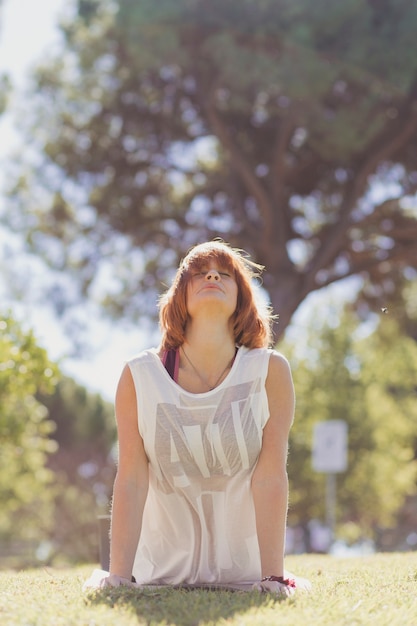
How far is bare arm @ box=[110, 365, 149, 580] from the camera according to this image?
9.22 ft

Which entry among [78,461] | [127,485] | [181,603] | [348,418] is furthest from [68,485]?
[181,603]

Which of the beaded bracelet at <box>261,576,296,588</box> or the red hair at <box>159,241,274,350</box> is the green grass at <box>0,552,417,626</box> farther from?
the red hair at <box>159,241,274,350</box>

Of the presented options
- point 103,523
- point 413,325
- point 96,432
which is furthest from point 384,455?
point 103,523

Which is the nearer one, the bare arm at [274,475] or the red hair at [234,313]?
the bare arm at [274,475]

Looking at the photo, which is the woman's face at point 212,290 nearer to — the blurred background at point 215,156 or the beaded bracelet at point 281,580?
the beaded bracelet at point 281,580

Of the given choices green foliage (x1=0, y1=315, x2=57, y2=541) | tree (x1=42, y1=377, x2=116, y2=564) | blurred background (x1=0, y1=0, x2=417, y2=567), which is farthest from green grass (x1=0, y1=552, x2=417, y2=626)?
tree (x1=42, y1=377, x2=116, y2=564)

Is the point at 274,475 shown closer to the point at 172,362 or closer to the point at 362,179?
the point at 172,362

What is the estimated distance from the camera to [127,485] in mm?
2879

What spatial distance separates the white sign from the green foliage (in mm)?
4437

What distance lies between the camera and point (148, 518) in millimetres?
3062

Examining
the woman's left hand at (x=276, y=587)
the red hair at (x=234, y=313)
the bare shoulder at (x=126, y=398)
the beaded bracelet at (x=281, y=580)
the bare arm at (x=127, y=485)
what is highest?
the red hair at (x=234, y=313)

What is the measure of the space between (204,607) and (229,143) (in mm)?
11871

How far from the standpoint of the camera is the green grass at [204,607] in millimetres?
2148

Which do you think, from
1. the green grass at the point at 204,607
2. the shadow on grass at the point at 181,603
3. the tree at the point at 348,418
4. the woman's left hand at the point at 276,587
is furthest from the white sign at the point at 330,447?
the shadow on grass at the point at 181,603
